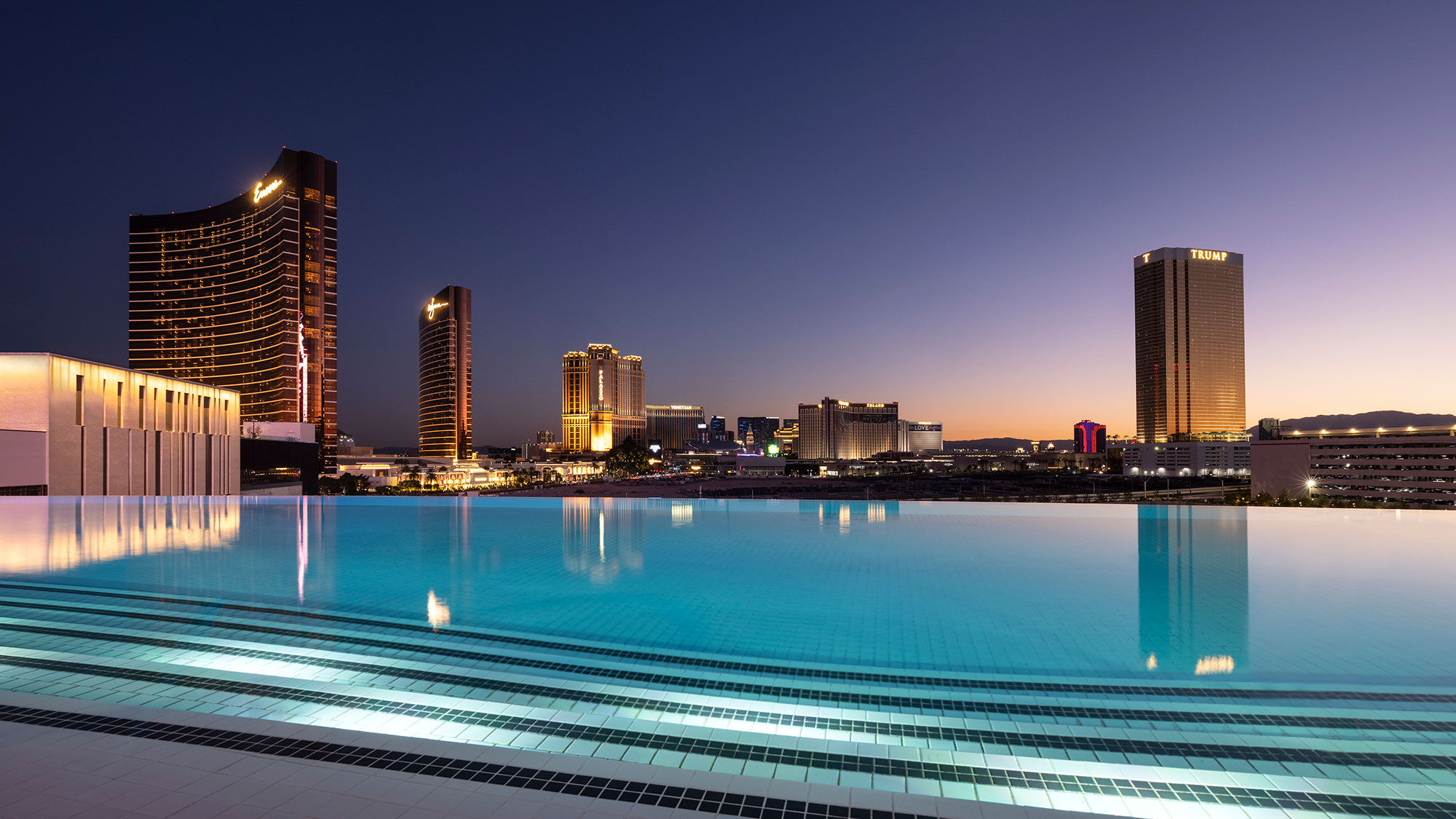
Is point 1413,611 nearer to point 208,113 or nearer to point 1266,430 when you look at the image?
point 208,113

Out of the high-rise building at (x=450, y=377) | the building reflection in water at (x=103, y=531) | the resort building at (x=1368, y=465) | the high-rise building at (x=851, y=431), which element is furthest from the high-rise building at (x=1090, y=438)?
the building reflection in water at (x=103, y=531)

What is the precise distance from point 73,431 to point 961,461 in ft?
430

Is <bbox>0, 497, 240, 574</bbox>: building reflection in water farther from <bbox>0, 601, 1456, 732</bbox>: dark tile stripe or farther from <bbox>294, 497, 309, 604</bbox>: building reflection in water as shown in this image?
<bbox>0, 601, 1456, 732</bbox>: dark tile stripe

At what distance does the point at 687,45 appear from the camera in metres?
19.7

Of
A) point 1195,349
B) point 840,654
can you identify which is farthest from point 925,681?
point 1195,349

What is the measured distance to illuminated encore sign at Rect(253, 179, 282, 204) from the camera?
61.0 meters

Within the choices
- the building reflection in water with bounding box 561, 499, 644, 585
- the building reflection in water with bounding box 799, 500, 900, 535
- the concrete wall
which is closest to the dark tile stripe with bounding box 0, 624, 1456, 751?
the building reflection in water with bounding box 561, 499, 644, 585

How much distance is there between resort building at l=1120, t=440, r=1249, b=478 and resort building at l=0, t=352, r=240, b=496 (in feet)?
378

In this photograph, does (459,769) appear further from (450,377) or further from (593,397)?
(593,397)

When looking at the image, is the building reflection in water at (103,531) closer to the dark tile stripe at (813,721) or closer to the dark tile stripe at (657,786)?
the dark tile stripe at (813,721)

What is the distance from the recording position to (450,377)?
109m

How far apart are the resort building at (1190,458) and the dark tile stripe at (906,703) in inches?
4536

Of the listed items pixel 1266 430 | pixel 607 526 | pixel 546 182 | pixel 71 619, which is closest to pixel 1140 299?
pixel 1266 430

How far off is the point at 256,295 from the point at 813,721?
3042 inches
